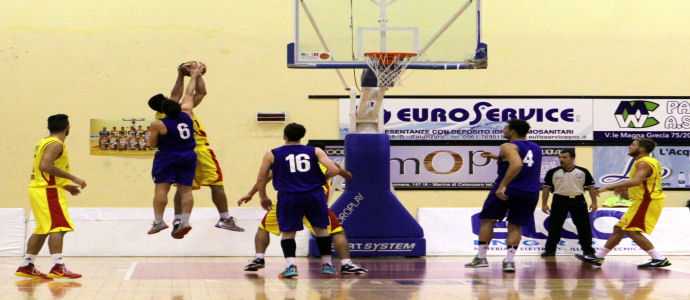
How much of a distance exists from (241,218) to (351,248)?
152cm

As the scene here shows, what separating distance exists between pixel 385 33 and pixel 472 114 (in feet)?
14.8

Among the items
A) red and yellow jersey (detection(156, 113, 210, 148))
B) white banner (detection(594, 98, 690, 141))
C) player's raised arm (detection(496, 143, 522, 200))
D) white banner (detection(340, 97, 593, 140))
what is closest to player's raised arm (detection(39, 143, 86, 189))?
red and yellow jersey (detection(156, 113, 210, 148))

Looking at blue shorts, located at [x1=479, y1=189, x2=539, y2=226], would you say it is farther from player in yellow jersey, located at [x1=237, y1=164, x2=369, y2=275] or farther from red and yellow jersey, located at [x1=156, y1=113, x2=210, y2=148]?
red and yellow jersey, located at [x1=156, y1=113, x2=210, y2=148]

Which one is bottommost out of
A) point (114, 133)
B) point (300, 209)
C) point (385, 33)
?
point (300, 209)

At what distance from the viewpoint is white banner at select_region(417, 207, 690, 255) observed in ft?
47.9

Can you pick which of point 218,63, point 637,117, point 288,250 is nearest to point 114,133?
point 218,63

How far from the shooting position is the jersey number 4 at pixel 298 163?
1095 centimetres

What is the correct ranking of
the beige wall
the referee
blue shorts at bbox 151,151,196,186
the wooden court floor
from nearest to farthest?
the wooden court floor < blue shorts at bbox 151,151,196,186 < the referee < the beige wall

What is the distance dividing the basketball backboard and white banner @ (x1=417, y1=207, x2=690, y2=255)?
2.52m

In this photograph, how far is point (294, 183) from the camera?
10992 mm

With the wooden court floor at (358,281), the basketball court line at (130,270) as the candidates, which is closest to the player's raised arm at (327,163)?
the wooden court floor at (358,281)

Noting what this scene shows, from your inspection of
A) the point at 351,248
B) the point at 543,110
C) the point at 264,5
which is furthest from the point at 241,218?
the point at 543,110

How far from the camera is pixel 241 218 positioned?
46.9 ft

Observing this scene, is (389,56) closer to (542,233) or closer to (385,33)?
(385,33)
